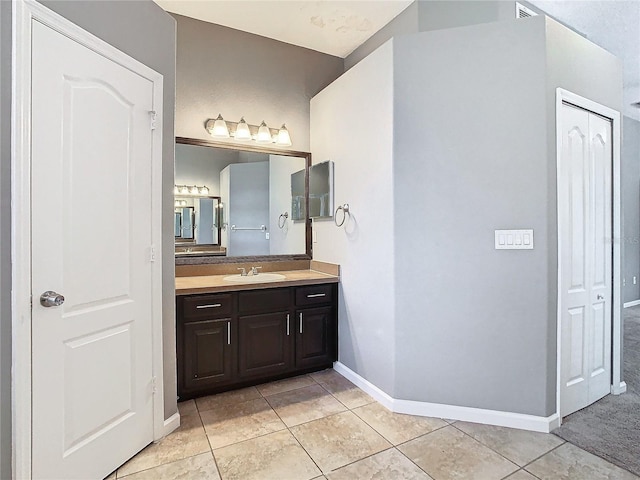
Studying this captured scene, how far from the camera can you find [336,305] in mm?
3133

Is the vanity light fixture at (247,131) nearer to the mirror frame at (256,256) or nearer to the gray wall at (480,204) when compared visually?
the mirror frame at (256,256)

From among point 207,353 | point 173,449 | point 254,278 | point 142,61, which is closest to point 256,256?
point 254,278

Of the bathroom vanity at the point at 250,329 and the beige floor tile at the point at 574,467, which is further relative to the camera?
the bathroom vanity at the point at 250,329

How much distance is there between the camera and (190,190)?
10.1 ft

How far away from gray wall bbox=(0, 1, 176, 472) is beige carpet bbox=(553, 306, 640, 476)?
250cm

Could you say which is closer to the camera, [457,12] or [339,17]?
[457,12]

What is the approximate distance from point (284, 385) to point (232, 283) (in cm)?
94

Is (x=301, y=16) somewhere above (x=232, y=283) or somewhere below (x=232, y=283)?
above

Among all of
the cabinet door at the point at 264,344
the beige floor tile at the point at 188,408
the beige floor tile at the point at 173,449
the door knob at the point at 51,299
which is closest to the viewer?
the door knob at the point at 51,299

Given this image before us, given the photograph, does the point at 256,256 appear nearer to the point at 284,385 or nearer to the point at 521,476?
the point at 284,385

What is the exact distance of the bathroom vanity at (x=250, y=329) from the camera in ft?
8.39

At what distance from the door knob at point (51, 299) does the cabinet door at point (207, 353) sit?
3.50ft

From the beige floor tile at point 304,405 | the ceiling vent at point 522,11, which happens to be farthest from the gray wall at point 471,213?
the ceiling vent at point 522,11

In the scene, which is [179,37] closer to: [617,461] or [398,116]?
[398,116]
